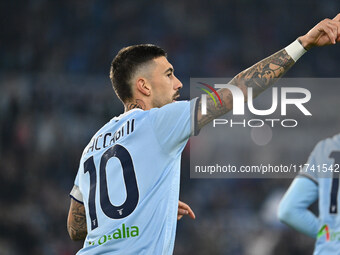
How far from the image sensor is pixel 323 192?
3656 mm

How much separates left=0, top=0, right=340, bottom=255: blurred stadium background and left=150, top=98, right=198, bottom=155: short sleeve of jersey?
6.26 meters

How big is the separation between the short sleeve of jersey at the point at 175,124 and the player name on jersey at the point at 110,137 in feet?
0.54

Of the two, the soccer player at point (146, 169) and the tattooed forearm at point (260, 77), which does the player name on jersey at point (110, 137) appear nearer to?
the soccer player at point (146, 169)

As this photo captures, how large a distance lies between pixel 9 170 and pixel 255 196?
4.14 metres

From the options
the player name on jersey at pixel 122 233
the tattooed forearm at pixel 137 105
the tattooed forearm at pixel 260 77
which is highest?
the tattooed forearm at pixel 137 105

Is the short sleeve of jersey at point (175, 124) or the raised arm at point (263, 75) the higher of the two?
the raised arm at point (263, 75)

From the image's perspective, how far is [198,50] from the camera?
12547 millimetres

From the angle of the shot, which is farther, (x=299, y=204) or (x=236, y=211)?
(x=236, y=211)

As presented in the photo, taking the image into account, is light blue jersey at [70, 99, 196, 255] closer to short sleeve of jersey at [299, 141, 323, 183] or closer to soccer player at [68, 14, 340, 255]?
soccer player at [68, 14, 340, 255]

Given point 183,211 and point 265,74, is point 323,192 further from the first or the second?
point 265,74

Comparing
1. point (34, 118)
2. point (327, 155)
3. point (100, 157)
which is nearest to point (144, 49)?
point (100, 157)

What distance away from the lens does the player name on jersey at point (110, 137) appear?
3.08 meters

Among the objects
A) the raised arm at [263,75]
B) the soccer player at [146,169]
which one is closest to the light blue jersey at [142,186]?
the soccer player at [146,169]

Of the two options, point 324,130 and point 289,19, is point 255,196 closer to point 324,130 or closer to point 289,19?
point 324,130
